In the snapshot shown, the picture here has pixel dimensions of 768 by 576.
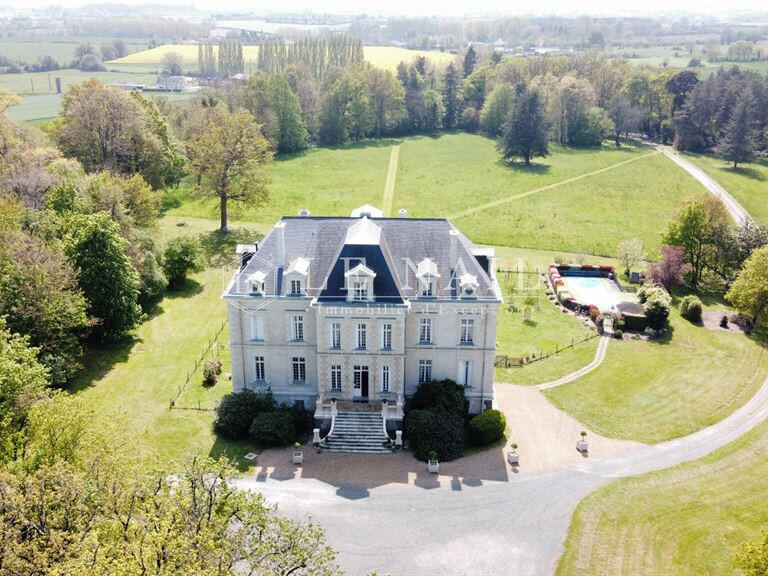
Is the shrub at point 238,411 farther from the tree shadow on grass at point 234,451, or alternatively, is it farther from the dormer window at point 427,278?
the dormer window at point 427,278

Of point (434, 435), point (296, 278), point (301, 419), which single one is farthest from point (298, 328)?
point (434, 435)

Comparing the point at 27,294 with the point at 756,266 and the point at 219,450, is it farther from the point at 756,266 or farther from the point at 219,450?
the point at 756,266

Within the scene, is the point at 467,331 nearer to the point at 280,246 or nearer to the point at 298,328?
the point at 298,328

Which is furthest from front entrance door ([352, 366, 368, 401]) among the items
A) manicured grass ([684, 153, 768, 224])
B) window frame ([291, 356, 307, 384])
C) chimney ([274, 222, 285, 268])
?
manicured grass ([684, 153, 768, 224])

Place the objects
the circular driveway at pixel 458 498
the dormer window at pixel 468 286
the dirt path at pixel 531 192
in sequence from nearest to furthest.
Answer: the circular driveway at pixel 458 498 → the dormer window at pixel 468 286 → the dirt path at pixel 531 192

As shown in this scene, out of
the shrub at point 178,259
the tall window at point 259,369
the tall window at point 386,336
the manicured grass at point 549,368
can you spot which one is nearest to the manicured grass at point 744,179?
the manicured grass at point 549,368

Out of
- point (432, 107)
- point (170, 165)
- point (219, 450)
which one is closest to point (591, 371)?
point (219, 450)
